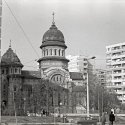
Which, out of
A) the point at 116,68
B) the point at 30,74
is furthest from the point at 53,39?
the point at 116,68

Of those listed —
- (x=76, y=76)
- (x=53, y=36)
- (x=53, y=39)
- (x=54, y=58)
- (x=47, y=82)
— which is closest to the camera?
(x=47, y=82)

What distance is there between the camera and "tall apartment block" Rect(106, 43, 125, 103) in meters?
130

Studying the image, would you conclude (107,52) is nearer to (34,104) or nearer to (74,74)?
(74,74)

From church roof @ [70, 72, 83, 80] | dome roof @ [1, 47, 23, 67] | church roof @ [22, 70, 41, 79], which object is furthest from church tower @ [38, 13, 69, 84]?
dome roof @ [1, 47, 23, 67]

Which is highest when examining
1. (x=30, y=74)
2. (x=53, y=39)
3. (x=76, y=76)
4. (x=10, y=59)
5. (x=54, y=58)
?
(x=53, y=39)

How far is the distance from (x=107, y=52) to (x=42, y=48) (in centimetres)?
4084

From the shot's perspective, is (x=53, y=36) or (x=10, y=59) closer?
(x=10, y=59)

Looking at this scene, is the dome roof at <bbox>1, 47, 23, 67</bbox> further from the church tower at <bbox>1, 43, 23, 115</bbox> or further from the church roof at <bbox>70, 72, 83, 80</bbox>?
the church roof at <bbox>70, 72, 83, 80</bbox>

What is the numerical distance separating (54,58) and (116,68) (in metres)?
38.1

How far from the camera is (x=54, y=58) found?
102875 millimetres

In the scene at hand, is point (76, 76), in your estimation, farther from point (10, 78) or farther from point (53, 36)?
point (10, 78)

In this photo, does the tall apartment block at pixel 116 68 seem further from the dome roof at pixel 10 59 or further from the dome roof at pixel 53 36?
the dome roof at pixel 10 59

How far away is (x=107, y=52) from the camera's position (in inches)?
5522

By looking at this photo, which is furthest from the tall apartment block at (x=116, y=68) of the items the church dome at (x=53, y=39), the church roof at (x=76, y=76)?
the church dome at (x=53, y=39)
